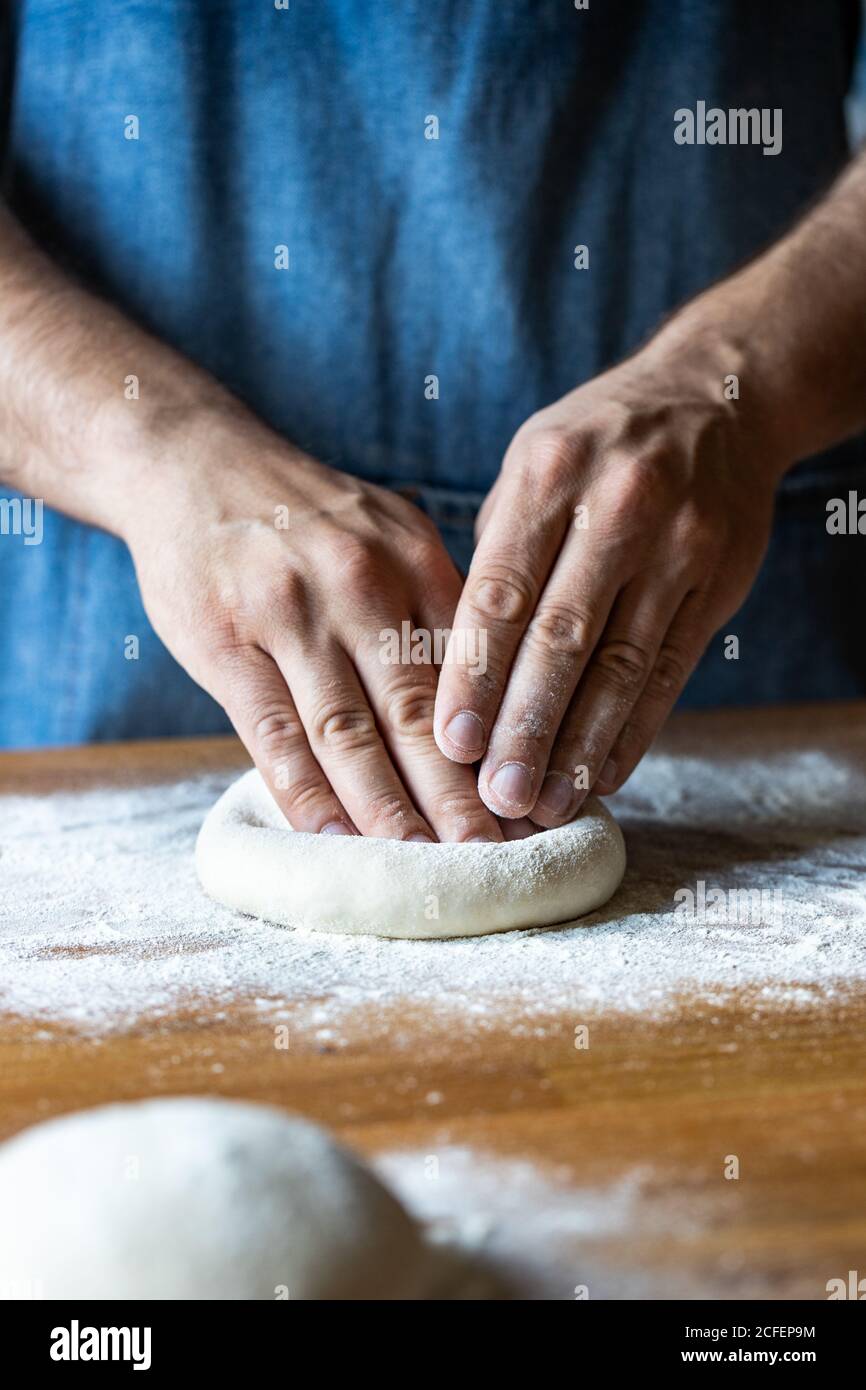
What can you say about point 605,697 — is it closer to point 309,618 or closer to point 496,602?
point 496,602

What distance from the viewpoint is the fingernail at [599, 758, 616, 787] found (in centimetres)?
133

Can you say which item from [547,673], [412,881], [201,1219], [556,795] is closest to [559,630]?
[547,673]

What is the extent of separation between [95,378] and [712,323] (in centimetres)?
75

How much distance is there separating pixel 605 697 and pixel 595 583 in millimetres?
116

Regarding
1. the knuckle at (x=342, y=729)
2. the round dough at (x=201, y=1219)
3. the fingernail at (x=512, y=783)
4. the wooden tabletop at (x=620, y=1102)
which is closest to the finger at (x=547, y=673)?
the fingernail at (x=512, y=783)

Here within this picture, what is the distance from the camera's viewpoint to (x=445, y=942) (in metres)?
1.15

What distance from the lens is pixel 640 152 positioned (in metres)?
1.83

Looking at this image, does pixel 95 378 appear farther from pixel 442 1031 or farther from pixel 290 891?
pixel 442 1031

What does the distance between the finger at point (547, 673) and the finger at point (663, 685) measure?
98 mm

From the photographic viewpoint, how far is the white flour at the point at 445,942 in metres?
Answer: 1.03

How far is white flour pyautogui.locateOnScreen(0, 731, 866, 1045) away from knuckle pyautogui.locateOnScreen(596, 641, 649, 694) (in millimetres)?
196

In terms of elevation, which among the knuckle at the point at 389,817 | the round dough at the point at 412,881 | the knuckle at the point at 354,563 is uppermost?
the knuckle at the point at 354,563

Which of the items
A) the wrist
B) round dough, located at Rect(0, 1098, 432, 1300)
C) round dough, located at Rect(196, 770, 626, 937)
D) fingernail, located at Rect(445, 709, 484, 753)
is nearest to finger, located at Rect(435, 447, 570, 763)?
fingernail, located at Rect(445, 709, 484, 753)

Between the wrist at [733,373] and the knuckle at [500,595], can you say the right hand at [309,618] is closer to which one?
the knuckle at [500,595]
